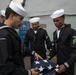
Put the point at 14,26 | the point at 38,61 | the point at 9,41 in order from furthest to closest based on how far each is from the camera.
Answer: the point at 38,61, the point at 14,26, the point at 9,41

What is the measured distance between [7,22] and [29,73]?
667 millimetres

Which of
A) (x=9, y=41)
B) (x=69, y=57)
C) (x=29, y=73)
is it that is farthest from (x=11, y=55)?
(x=69, y=57)

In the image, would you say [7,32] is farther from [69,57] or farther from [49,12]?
[49,12]

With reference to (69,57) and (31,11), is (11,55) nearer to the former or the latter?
(69,57)

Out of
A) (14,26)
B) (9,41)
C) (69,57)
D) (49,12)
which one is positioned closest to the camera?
(9,41)

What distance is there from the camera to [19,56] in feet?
9.39

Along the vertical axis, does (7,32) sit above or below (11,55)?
above

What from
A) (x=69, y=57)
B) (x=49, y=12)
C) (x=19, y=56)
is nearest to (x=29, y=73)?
(x=19, y=56)

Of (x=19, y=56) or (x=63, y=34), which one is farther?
(x=63, y=34)

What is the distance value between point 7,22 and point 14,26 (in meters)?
0.10

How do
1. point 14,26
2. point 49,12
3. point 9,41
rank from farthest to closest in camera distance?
point 49,12 < point 14,26 < point 9,41

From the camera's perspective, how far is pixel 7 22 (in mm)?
2863

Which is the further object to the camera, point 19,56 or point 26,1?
point 26,1

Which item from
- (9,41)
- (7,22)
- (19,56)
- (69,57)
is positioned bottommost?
(69,57)
